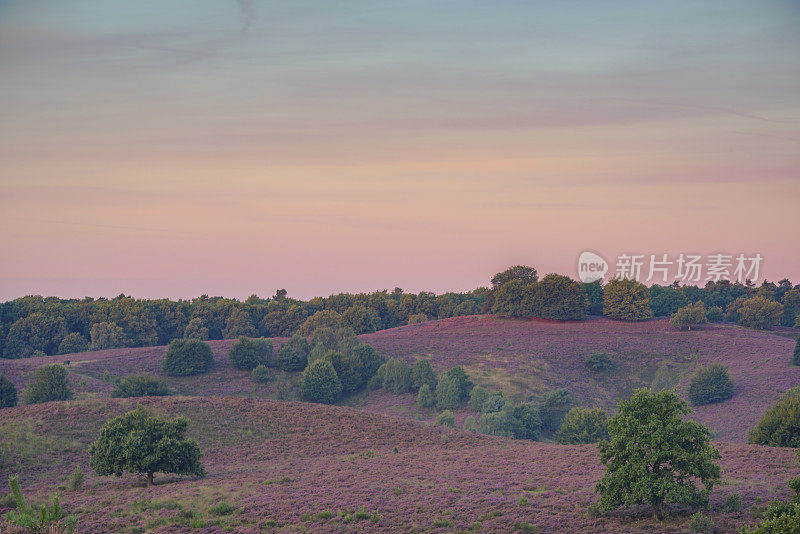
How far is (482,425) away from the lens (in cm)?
5822

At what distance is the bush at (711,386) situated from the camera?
6838cm

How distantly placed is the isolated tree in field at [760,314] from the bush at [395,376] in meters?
62.0

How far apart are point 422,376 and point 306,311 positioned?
6011 centimetres

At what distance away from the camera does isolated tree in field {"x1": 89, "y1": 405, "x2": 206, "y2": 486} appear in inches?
1310

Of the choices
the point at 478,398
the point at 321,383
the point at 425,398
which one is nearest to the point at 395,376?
the point at 425,398

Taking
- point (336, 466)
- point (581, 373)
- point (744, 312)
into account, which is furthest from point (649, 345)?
point (336, 466)

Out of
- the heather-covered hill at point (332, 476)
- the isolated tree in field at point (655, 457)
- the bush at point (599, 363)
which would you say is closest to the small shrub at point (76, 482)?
the heather-covered hill at point (332, 476)

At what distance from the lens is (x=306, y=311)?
128875 millimetres

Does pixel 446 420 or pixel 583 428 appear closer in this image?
pixel 583 428

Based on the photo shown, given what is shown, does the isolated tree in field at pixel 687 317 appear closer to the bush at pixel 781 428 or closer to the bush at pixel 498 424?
the bush at pixel 498 424

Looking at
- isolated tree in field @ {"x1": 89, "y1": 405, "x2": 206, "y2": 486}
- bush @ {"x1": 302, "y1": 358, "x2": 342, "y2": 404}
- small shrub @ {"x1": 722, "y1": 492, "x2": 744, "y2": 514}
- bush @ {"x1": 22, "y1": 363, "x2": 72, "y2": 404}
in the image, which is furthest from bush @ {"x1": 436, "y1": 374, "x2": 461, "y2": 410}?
small shrub @ {"x1": 722, "y1": 492, "x2": 744, "y2": 514}

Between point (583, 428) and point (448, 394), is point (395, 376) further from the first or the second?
point (583, 428)

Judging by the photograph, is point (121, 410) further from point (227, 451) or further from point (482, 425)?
point (482, 425)

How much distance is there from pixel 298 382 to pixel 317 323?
37.1 m
